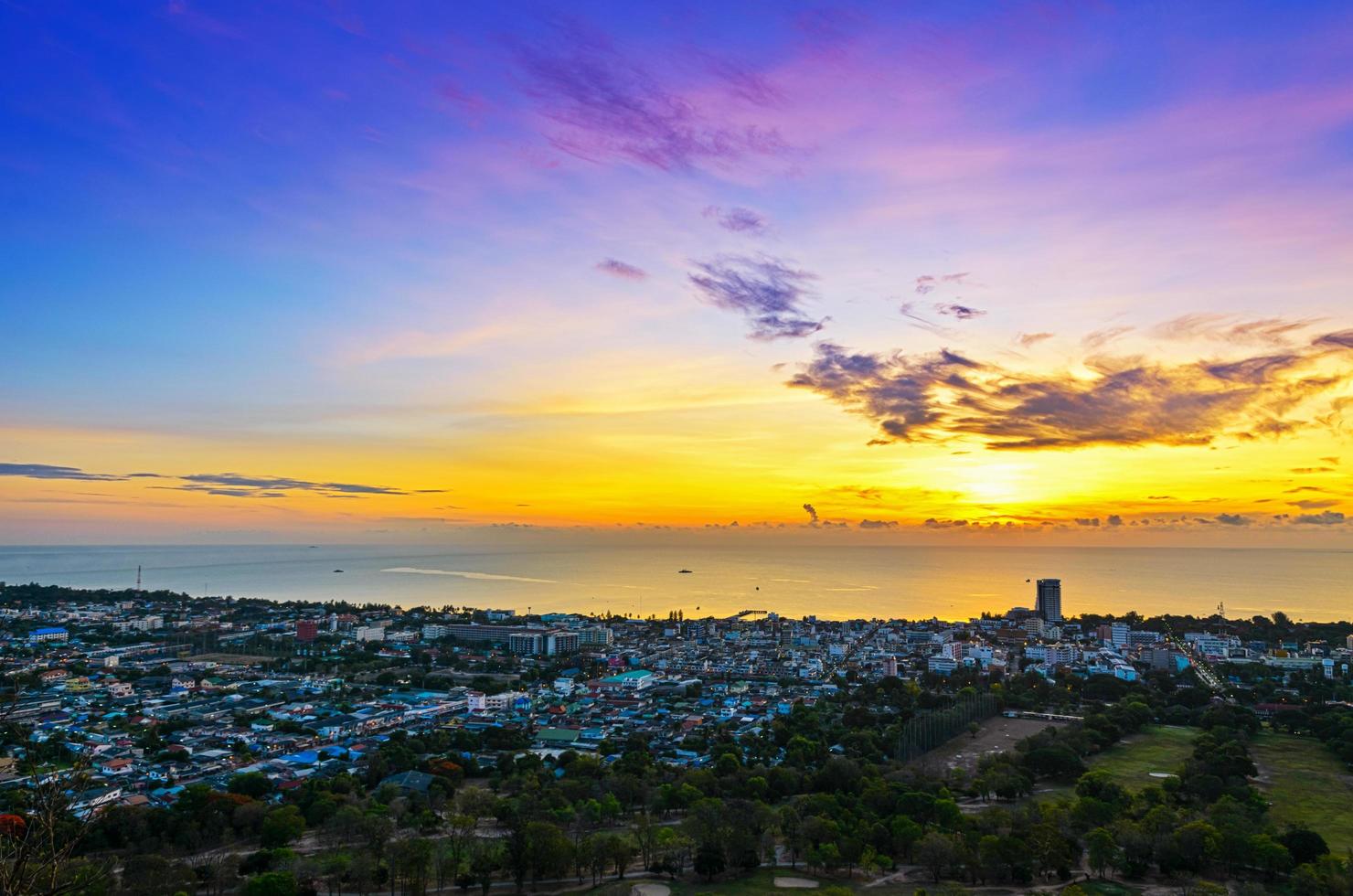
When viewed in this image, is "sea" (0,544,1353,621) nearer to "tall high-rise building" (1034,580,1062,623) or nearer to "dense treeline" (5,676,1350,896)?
"tall high-rise building" (1034,580,1062,623)

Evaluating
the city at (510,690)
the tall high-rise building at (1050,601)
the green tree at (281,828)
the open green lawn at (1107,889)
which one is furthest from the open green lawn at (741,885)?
the tall high-rise building at (1050,601)

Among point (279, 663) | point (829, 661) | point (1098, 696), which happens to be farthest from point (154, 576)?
point (1098, 696)

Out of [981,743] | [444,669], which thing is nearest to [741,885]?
[981,743]

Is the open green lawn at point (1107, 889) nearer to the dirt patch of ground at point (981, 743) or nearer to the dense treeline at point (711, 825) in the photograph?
the dense treeline at point (711, 825)

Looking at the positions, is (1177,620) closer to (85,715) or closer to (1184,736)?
(1184,736)

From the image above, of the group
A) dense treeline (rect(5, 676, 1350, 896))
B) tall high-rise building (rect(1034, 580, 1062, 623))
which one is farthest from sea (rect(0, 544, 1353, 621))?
dense treeline (rect(5, 676, 1350, 896))

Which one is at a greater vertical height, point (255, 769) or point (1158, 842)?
point (1158, 842)
